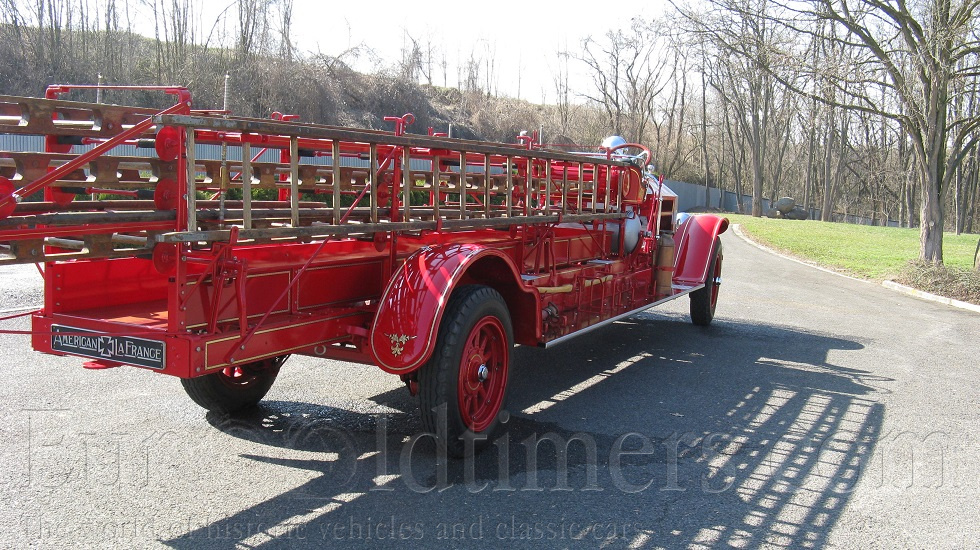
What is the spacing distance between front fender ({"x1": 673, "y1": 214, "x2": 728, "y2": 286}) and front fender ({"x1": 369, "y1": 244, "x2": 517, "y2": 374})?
189 inches

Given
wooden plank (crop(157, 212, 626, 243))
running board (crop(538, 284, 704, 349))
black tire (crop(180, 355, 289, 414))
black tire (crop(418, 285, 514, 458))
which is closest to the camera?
wooden plank (crop(157, 212, 626, 243))

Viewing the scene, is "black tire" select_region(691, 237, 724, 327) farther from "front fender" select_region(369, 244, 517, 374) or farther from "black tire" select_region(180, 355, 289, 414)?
"black tire" select_region(180, 355, 289, 414)

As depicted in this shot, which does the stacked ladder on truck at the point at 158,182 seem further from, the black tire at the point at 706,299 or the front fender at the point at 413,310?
the black tire at the point at 706,299

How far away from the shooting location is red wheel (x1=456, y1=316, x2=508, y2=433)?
4.70 m

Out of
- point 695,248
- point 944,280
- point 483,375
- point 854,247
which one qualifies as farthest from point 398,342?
point 854,247

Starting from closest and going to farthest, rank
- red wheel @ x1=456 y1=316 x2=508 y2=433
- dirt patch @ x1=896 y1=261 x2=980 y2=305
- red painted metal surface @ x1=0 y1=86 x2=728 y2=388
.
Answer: red painted metal surface @ x1=0 y1=86 x2=728 y2=388 → red wheel @ x1=456 y1=316 x2=508 y2=433 → dirt patch @ x1=896 y1=261 x2=980 y2=305

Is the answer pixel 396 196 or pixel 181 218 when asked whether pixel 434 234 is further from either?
pixel 181 218

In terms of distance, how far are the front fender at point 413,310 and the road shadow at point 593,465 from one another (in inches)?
28.6

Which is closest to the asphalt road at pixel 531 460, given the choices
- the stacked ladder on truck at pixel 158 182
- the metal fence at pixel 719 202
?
the stacked ladder on truck at pixel 158 182

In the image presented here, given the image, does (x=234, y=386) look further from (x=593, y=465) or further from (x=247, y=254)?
(x=593, y=465)

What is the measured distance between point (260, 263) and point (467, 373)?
4.56 feet

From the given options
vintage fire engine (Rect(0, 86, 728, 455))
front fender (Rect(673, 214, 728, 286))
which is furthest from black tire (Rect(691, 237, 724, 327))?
vintage fire engine (Rect(0, 86, 728, 455))

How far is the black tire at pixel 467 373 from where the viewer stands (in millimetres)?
4445

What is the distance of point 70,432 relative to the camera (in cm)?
489
